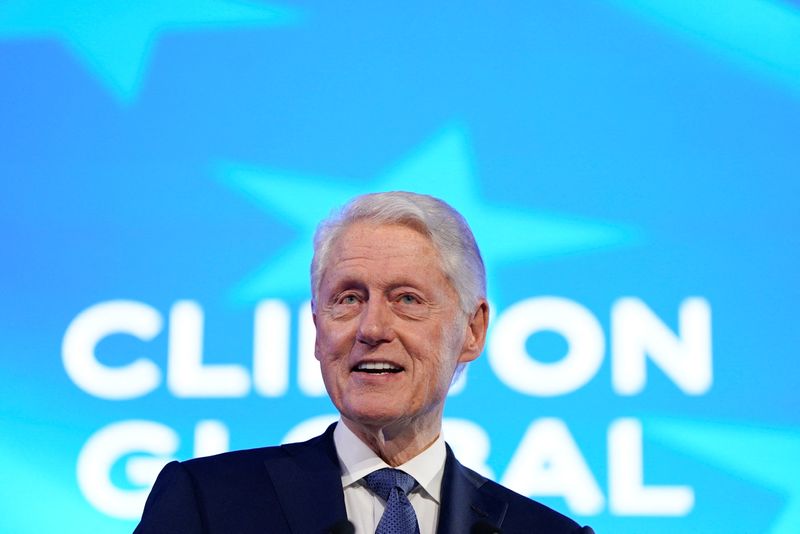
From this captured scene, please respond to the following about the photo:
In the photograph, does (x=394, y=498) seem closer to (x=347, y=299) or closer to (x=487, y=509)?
(x=487, y=509)

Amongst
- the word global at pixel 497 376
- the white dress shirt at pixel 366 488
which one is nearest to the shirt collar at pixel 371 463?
the white dress shirt at pixel 366 488

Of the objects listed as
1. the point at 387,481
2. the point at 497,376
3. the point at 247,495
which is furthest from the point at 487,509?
the point at 497,376

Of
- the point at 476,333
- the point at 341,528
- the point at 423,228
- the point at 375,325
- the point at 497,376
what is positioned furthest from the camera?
the point at 497,376

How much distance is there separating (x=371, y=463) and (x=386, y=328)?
26 cm

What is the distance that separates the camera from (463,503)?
197 centimetres

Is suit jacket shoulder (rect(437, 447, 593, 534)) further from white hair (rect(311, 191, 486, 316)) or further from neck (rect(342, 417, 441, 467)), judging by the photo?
white hair (rect(311, 191, 486, 316))

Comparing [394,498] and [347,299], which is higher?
[347,299]

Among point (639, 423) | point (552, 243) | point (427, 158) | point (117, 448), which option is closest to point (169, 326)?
point (117, 448)

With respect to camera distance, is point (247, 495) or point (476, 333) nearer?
point (247, 495)

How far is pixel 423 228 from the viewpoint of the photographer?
1985 millimetres

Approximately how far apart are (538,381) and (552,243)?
0.43 m

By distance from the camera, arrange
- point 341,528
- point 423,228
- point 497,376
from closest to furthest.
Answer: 1. point 341,528
2. point 423,228
3. point 497,376

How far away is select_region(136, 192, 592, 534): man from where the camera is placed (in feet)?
6.09

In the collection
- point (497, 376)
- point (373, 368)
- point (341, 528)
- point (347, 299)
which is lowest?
point (341, 528)
